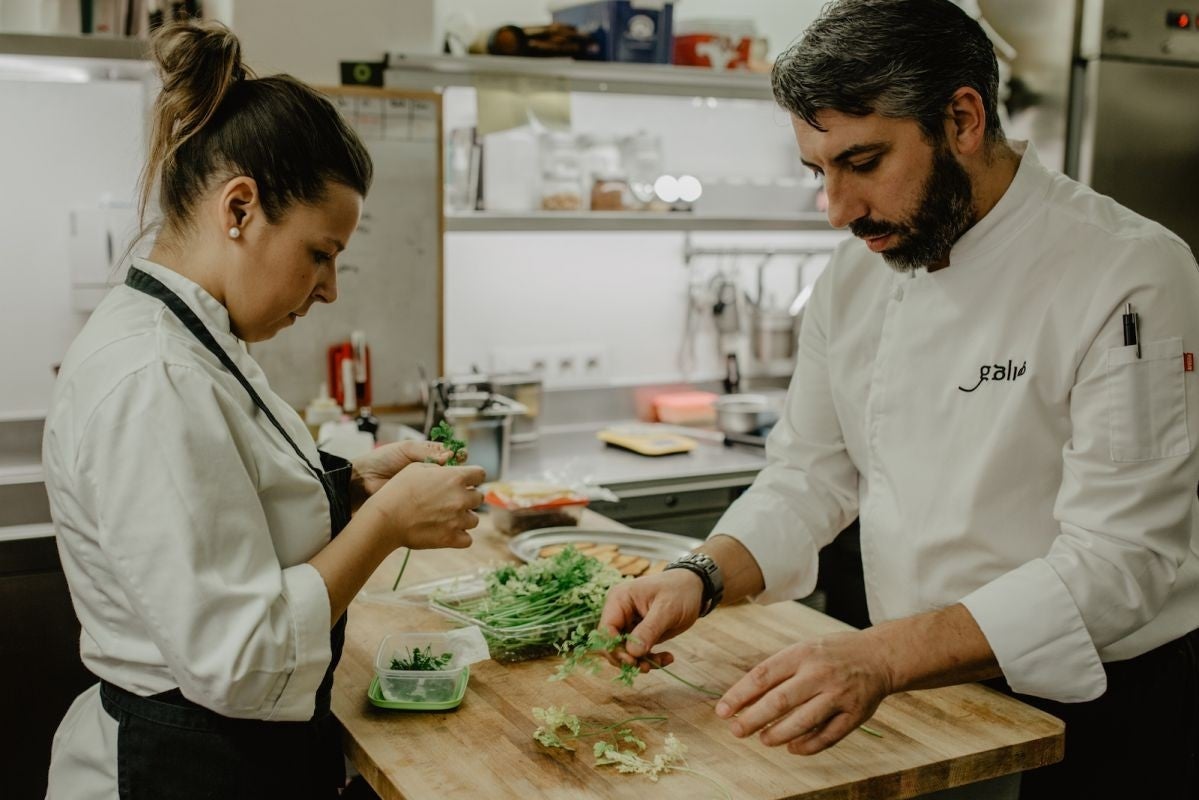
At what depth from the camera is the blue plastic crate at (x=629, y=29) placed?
3.71 meters

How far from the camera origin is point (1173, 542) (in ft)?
5.09

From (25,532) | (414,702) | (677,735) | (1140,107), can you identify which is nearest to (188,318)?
(414,702)

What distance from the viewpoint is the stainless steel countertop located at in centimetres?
340

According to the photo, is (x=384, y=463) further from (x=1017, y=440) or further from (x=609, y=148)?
(x=609, y=148)

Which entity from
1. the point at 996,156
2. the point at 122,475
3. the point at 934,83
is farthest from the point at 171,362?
the point at 996,156

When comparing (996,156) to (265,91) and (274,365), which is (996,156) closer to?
(265,91)

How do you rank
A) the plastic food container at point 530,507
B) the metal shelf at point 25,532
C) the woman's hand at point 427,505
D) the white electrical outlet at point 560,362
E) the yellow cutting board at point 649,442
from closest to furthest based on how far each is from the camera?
the woman's hand at point 427,505 → the plastic food container at point 530,507 → the metal shelf at point 25,532 → the yellow cutting board at point 649,442 → the white electrical outlet at point 560,362

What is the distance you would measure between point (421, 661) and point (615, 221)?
2376 millimetres

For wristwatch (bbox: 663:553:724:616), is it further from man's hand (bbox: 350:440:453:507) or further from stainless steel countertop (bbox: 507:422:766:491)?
stainless steel countertop (bbox: 507:422:766:491)

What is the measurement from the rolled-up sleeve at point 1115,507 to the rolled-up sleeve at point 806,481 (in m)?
0.46

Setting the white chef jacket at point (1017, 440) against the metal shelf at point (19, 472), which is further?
the metal shelf at point (19, 472)

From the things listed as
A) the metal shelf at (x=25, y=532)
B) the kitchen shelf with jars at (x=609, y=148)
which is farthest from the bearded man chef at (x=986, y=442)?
the metal shelf at (x=25, y=532)

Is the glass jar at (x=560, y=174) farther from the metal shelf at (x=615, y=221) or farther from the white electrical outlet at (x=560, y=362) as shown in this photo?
the white electrical outlet at (x=560, y=362)

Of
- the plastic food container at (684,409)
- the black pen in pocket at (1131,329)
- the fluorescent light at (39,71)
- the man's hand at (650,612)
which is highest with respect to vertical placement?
the fluorescent light at (39,71)
